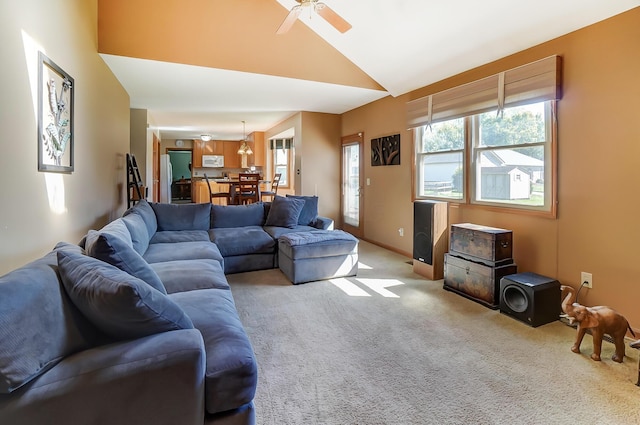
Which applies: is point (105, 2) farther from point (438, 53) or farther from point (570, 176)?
point (570, 176)

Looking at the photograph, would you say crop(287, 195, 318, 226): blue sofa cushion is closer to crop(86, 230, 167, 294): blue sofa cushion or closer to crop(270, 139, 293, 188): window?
crop(86, 230, 167, 294): blue sofa cushion

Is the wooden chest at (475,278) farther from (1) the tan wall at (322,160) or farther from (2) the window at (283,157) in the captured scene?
(2) the window at (283,157)

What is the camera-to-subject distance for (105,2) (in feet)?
12.3

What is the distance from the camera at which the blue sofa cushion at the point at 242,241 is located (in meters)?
4.13

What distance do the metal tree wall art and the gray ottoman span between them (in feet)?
6.32

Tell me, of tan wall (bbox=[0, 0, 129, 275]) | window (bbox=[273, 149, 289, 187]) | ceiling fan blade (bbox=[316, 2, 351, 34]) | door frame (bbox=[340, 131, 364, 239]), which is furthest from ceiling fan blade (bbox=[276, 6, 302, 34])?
window (bbox=[273, 149, 289, 187])

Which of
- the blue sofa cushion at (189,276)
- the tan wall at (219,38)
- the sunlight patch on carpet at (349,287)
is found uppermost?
the tan wall at (219,38)

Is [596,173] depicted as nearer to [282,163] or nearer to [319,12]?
[319,12]

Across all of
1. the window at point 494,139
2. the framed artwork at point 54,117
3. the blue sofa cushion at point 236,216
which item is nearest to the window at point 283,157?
the blue sofa cushion at point 236,216

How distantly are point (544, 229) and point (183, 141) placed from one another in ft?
36.8

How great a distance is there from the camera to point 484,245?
10.8 ft

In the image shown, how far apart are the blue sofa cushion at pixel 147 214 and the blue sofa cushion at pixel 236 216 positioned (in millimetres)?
776

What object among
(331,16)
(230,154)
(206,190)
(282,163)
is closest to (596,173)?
(331,16)

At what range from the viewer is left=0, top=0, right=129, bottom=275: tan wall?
1981 millimetres
